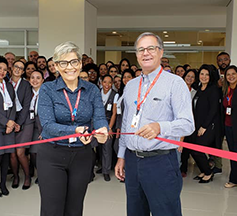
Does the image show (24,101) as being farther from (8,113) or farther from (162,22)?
(162,22)

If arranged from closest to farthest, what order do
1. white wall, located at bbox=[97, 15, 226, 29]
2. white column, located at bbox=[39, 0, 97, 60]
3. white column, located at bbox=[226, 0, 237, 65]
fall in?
white column, located at bbox=[226, 0, 237, 65], white column, located at bbox=[39, 0, 97, 60], white wall, located at bbox=[97, 15, 226, 29]

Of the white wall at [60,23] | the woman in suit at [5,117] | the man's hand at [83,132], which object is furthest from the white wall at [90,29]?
the man's hand at [83,132]

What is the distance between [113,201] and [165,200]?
6.90 feet

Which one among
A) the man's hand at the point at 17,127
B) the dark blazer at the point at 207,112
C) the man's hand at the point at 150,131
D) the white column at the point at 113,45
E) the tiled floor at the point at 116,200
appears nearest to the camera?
the man's hand at the point at 150,131

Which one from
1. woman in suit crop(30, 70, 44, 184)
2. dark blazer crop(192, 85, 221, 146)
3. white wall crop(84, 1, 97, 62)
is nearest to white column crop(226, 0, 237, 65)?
white wall crop(84, 1, 97, 62)

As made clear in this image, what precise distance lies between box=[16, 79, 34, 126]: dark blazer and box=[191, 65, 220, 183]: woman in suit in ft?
8.52

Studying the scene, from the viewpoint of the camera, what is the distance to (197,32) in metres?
12.8

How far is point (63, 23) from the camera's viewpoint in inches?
389

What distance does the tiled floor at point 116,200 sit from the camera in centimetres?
367

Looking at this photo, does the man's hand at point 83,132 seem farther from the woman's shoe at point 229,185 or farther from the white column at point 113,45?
the white column at point 113,45

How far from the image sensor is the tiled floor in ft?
12.0

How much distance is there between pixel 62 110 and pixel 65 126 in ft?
0.43

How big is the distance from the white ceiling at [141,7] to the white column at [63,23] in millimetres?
690

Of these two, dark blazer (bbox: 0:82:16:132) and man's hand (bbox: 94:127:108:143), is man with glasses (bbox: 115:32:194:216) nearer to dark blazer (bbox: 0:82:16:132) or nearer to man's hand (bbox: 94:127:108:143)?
man's hand (bbox: 94:127:108:143)
